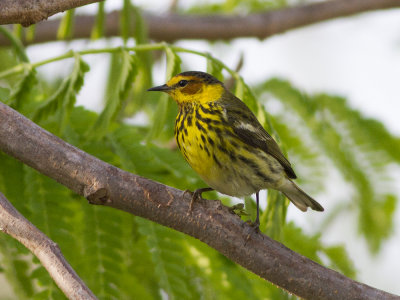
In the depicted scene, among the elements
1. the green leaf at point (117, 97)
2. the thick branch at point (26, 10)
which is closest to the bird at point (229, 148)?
the green leaf at point (117, 97)

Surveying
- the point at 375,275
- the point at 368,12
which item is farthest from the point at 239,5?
the point at 375,275

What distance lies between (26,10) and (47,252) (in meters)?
1.05

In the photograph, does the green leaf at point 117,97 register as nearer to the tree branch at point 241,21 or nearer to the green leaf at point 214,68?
the green leaf at point 214,68

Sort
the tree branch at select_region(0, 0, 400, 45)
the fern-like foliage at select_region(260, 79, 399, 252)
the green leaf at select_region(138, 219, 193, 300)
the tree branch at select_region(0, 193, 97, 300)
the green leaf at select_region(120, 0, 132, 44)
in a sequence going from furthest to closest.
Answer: the tree branch at select_region(0, 0, 400, 45), the fern-like foliage at select_region(260, 79, 399, 252), the green leaf at select_region(120, 0, 132, 44), the green leaf at select_region(138, 219, 193, 300), the tree branch at select_region(0, 193, 97, 300)

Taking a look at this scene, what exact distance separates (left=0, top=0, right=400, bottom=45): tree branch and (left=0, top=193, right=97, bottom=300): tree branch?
3.45 m

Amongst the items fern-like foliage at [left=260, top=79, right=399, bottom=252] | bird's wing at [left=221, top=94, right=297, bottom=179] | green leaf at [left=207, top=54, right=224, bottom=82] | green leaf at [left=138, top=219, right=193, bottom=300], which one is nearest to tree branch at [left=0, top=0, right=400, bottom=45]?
fern-like foliage at [left=260, top=79, right=399, bottom=252]

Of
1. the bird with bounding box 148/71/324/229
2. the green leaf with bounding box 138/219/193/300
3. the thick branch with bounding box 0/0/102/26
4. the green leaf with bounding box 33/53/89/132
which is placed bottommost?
the green leaf with bounding box 138/219/193/300

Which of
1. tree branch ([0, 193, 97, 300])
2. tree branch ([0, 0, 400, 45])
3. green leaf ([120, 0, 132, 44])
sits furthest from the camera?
tree branch ([0, 0, 400, 45])

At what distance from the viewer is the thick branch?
2.50 m

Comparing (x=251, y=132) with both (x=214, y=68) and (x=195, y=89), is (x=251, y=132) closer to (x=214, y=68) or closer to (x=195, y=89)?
(x=214, y=68)

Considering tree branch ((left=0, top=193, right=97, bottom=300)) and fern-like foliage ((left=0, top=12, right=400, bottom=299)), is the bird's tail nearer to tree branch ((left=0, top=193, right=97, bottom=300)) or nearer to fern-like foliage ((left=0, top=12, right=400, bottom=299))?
fern-like foliage ((left=0, top=12, right=400, bottom=299))

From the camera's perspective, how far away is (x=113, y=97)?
2939 millimetres

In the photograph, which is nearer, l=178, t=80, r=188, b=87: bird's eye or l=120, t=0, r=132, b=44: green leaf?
l=120, t=0, r=132, b=44: green leaf

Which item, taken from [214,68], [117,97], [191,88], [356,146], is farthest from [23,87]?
[356,146]
